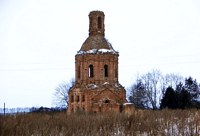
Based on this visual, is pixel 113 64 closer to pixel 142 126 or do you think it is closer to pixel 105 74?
pixel 105 74

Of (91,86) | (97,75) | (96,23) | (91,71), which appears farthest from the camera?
(96,23)

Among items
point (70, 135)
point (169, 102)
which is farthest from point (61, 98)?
point (70, 135)

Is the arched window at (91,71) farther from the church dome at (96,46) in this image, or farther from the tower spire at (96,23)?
the tower spire at (96,23)

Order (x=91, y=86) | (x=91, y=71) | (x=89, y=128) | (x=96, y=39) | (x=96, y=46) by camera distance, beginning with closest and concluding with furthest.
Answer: (x=89, y=128) → (x=91, y=86) → (x=96, y=46) → (x=91, y=71) → (x=96, y=39)

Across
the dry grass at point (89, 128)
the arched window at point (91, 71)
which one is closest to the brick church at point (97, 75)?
the arched window at point (91, 71)

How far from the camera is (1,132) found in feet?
33.2

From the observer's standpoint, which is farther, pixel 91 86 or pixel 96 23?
pixel 96 23

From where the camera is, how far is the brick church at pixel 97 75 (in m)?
34.2

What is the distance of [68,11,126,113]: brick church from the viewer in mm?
34219

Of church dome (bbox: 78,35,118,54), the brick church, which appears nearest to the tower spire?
the brick church

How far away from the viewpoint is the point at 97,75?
34750mm

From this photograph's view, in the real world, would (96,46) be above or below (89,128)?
above

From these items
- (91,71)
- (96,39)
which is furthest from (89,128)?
(96,39)

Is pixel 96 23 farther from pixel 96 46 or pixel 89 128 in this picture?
pixel 89 128
